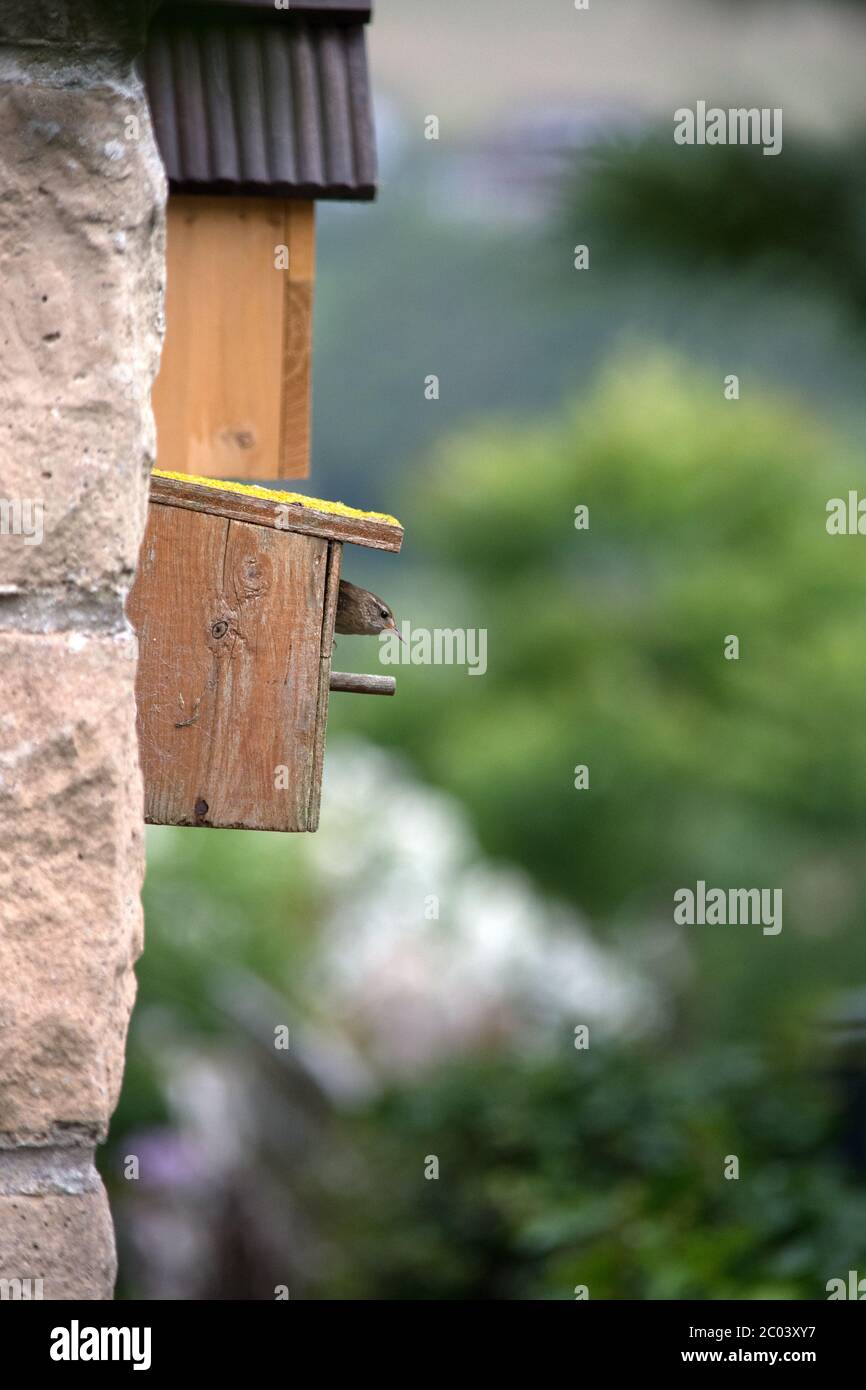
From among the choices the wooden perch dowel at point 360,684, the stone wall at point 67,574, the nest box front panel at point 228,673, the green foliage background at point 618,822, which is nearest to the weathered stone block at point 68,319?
the stone wall at point 67,574

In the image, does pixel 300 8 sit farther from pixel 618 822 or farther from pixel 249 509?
pixel 618 822

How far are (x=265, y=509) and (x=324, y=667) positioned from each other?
6.0 inches

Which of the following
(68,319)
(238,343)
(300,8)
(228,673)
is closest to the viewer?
(68,319)

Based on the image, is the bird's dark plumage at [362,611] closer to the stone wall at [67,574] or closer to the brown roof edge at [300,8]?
the stone wall at [67,574]

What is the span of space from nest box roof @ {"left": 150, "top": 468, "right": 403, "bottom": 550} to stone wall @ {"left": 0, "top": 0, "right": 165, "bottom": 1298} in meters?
0.15

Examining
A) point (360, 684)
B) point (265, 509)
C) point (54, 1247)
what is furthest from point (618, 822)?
point (54, 1247)

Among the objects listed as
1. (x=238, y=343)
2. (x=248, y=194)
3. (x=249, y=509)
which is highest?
(x=248, y=194)

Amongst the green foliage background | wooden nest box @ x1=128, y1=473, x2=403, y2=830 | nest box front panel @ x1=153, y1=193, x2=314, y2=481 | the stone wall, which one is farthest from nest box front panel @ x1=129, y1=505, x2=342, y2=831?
the green foliage background

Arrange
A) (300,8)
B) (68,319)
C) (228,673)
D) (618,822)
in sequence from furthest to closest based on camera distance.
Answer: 1. (618,822)
2. (300,8)
3. (228,673)
4. (68,319)

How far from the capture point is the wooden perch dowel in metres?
1.34

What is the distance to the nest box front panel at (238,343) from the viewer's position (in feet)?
5.00

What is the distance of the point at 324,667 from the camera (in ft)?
4.26
